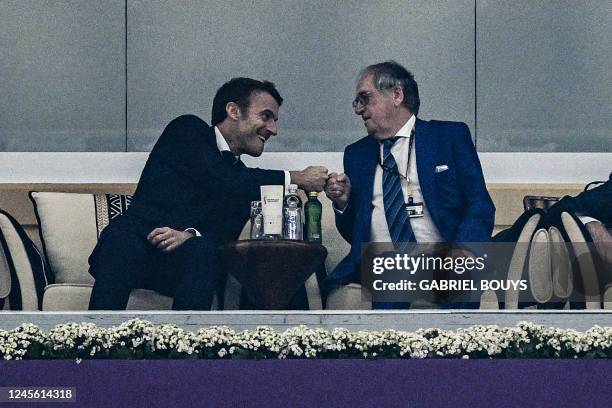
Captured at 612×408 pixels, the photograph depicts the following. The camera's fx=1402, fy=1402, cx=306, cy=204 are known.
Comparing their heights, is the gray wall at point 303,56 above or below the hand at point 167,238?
above

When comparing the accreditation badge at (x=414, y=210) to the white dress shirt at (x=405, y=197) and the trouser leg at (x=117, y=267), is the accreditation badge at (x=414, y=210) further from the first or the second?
the trouser leg at (x=117, y=267)

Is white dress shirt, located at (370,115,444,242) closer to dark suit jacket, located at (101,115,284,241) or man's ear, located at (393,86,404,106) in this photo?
man's ear, located at (393,86,404,106)

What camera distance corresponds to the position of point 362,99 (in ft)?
16.5

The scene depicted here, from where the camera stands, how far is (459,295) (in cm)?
457

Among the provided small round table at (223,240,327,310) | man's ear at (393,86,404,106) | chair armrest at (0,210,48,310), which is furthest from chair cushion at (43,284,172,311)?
man's ear at (393,86,404,106)

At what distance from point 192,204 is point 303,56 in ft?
5.59

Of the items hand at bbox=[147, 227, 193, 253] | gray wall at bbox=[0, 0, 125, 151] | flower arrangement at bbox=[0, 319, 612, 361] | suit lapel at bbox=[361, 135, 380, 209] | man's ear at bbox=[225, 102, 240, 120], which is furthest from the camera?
gray wall at bbox=[0, 0, 125, 151]

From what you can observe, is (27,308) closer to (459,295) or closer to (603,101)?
(459,295)

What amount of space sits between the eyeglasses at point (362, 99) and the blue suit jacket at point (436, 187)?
150 millimetres

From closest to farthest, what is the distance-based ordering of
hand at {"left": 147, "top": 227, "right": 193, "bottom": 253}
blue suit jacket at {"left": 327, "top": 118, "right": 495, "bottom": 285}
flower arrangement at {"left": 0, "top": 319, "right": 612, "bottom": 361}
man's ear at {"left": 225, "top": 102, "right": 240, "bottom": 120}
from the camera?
flower arrangement at {"left": 0, "top": 319, "right": 612, "bottom": 361}, hand at {"left": 147, "top": 227, "right": 193, "bottom": 253}, blue suit jacket at {"left": 327, "top": 118, "right": 495, "bottom": 285}, man's ear at {"left": 225, "top": 102, "right": 240, "bottom": 120}

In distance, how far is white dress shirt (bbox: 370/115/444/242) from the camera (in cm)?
489

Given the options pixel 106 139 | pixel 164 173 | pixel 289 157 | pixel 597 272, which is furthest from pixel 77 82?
pixel 597 272

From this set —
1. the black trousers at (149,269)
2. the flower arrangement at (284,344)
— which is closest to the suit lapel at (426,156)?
the black trousers at (149,269)

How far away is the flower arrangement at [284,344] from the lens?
12.2ft
